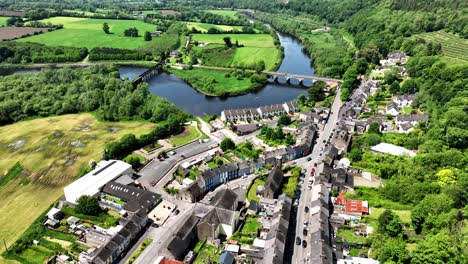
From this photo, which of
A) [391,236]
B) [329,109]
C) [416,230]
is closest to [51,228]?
[391,236]

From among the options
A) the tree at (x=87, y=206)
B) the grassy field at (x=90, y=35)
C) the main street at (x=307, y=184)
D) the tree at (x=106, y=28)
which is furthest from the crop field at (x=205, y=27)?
the tree at (x=87, y=206)

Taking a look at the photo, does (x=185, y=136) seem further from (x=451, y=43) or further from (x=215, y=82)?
(x=451, y=43)

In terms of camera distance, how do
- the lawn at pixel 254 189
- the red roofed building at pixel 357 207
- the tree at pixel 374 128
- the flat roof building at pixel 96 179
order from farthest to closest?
the tree at pixel 374 128, the lawn at pixel 254 189, the flat roof building at pixel 96 179, the red roofed building at pixel 357 207

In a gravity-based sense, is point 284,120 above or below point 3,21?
above

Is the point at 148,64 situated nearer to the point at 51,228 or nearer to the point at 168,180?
the point at 168,180

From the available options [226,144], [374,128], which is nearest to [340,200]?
[226,144]

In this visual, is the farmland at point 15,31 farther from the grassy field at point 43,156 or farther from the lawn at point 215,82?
the grassy field at point 43,156
